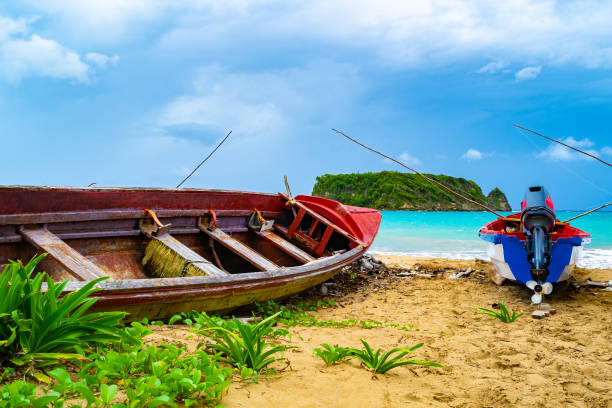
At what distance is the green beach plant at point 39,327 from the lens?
2076mm

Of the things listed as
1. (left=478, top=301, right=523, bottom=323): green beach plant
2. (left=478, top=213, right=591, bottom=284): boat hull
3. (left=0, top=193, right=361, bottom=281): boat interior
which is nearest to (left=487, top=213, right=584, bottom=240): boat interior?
(left=478, top=213, right=591, bottom=284): boat hull

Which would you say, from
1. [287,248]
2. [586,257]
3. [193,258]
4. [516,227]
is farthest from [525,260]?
[586,257]

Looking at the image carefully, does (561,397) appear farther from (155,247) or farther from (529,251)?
(155,247)

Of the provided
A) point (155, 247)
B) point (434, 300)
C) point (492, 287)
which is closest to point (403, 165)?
point (434, 300)

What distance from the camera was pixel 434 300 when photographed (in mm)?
6453

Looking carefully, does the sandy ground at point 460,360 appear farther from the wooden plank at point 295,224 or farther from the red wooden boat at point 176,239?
the wooden plank at point 295,224

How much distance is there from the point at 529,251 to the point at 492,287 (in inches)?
64.7

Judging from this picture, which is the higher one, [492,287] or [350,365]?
[492,287]

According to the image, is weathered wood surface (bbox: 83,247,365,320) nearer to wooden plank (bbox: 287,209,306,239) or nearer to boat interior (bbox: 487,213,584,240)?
wooden plank (bbox: 287,209,306,239)

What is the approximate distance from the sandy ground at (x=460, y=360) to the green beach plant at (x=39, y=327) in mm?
909

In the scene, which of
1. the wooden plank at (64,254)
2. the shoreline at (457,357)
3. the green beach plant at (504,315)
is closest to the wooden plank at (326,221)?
the shoreline at (457,357)

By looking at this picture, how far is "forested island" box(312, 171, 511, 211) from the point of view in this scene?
69.2 meters

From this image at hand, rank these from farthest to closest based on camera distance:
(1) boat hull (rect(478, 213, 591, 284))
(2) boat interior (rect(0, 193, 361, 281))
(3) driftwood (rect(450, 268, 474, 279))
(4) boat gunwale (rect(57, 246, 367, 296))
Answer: (3) driftwood (rect(450, 268, 474, 279)) < (1) boat hull (rect(478, 213, 591, 284)) < (2) boat interior (rect(0, 193, 361, 281)) < (4) boat gunwale (rect(57, 246, 367, 296))

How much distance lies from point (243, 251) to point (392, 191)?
65635mm
